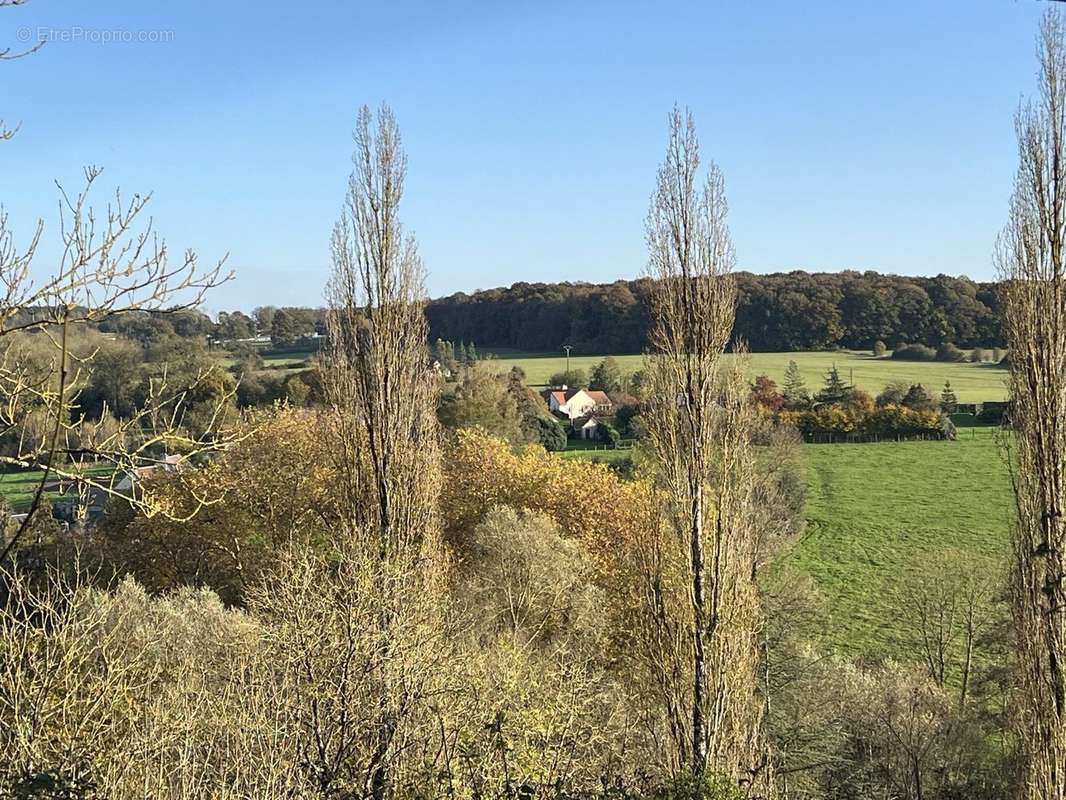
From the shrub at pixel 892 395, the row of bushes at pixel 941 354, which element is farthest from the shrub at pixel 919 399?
the row of bushes at pixel 941 354

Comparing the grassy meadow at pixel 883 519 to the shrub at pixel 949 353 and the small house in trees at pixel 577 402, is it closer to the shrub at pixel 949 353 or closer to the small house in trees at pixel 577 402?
the small house in trees at pixel 577 402

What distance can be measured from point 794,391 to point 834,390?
2.08 m

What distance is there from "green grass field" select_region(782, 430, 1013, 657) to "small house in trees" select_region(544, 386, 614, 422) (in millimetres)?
11446

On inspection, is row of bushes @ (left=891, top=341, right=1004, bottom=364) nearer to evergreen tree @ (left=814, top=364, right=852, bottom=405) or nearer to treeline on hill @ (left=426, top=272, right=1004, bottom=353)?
treeline on hill @ (left=426, top=272, right=1004, bottom=353)

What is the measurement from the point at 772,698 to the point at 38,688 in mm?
11118

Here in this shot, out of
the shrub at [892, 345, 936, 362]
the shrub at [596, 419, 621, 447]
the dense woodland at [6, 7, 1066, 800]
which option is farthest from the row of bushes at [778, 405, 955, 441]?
the dense woodland at [6, 7, 1066, 800]

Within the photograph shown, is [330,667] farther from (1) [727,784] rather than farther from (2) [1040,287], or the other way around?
(2) [1040,287]

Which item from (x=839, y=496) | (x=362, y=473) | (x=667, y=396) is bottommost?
(x=839, y=496)

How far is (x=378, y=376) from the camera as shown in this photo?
1045cm

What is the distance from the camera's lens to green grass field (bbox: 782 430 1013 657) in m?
22.3

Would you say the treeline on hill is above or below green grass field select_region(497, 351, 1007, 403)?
above

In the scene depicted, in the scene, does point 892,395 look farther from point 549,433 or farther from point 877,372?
point 549,433

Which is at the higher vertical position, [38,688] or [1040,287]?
[1040,287]

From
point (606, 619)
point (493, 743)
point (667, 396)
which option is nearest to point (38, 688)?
point (493, 743)
